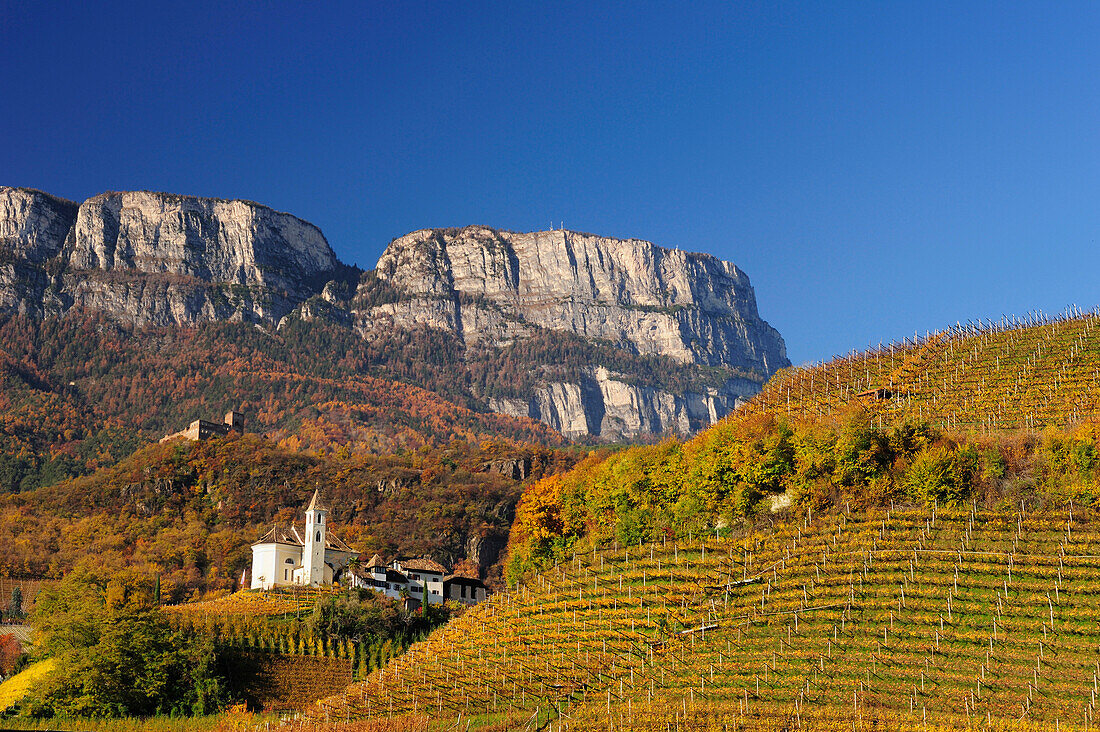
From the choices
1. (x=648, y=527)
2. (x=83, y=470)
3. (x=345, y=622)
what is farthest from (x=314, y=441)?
(x=648, y=527)

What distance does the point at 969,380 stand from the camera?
238 feet

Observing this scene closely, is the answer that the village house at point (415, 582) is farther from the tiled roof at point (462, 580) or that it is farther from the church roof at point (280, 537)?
the church roof at point (280, 537)

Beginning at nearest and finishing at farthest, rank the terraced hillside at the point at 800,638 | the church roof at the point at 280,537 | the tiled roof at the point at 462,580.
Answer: the terraced hillside at the point at 800,638, the church roof at the point at 280,537, the tiled roof at the point at 462,580

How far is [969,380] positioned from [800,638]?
3254 centimetres

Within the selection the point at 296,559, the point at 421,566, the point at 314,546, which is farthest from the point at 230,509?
the point at 314,546

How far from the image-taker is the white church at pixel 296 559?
9094 cm

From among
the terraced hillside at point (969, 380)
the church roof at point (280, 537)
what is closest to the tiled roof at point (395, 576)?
the church roof at point (280, 537)

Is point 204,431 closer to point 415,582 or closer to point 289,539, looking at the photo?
point 289,539

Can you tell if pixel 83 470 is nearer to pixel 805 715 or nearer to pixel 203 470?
pixel 203 470

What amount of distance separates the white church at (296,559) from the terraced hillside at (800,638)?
33.0 m

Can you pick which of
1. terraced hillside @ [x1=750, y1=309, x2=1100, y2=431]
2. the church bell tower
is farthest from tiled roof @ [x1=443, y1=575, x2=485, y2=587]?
terraced hillside @ [x1=750, y1=309, x2=1100, y2=431]

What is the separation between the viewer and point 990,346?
7838 cm

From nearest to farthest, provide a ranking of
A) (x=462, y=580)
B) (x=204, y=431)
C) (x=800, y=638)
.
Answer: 1. (x=800, y=638)
2. (x=462, y=580)
3. (x=204, y=431)

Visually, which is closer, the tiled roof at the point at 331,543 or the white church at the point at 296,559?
the white church at the point at 296,559
